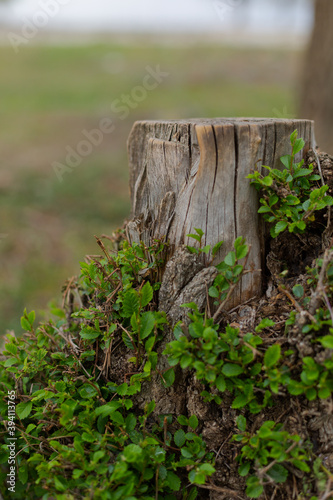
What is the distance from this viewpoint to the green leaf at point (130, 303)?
2135mm

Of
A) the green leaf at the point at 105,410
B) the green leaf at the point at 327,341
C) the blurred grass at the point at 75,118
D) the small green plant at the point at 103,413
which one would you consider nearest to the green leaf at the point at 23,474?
the small green plant at the point at 103,413

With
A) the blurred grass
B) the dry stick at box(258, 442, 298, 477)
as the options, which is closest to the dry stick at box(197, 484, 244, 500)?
the dry stick at box(258, 442, 298, 477)

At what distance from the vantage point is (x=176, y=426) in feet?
7.03

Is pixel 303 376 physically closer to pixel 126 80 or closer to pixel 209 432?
pixel 209 432

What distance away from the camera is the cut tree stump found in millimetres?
2113

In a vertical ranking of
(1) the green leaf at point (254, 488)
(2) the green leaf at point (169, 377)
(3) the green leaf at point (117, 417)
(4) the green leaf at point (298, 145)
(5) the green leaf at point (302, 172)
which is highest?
(4) the green leaf at point (298, 145)

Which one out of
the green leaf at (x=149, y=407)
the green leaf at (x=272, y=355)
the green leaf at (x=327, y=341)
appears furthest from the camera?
the green leaf at (x=149, y=407)

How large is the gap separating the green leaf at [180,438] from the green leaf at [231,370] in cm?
45

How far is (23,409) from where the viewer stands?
2234 mm

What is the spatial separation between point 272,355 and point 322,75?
569 cm

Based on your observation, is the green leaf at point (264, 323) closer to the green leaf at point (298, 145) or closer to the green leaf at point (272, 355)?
the green leaf at point (272, 355)

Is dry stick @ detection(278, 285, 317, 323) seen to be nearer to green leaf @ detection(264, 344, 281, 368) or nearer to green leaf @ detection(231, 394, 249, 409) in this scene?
green leaf @ detection(264, 344, 281, 368)

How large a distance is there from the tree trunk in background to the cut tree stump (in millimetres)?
4312

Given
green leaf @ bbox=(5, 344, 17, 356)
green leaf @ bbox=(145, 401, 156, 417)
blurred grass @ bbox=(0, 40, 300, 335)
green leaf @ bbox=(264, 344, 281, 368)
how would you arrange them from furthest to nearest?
blurred grass @ bbox=(0, 40, 300, 335), green leaf @ bbox=(5, 344, 17, 356), green leaf @ bbox=(145, 401, 156, 417), green leaf @ bbox=(264, 344, 281, 368)
